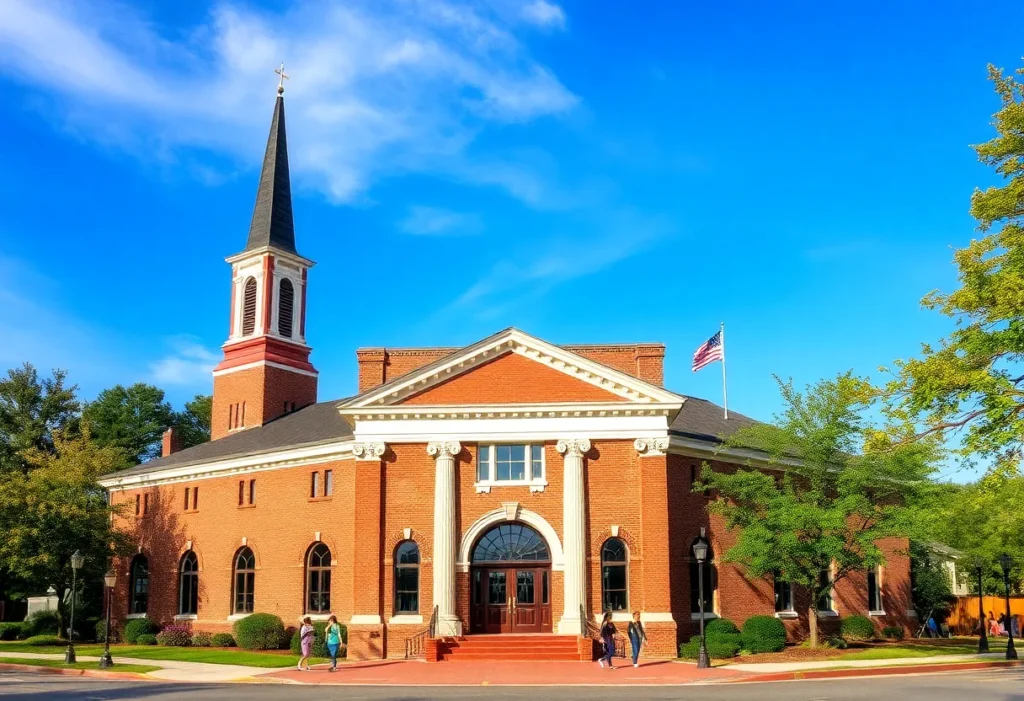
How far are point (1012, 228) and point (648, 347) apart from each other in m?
17.0

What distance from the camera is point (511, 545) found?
34531mm

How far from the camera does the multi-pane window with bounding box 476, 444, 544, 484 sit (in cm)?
3472

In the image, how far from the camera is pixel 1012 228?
2136 centimetres

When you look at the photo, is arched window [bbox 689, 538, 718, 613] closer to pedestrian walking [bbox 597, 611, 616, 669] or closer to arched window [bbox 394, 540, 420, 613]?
pedestrian walking [bbox 597, 611, 616, 669]

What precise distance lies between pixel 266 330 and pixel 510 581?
71.9ft

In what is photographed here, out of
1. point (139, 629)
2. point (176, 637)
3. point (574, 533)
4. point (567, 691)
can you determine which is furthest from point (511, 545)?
point (139, 629)

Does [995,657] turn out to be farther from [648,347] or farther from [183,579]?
[183,579]

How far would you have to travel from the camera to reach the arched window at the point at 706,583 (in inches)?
1411

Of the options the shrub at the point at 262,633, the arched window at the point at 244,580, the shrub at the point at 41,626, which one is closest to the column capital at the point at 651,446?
the shrub at the point at 262,633

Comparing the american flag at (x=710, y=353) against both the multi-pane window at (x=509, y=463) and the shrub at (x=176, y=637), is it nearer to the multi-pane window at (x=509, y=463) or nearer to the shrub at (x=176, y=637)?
the multi-pane window at (x=509, y=463)

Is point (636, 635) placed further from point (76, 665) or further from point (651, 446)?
point (76, 665)

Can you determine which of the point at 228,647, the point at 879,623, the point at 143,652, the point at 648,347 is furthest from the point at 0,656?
the point at 879,623

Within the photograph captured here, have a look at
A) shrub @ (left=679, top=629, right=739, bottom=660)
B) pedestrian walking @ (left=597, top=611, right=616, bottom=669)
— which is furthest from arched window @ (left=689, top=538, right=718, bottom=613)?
pedestrian walking @ (left=597, top=611, right=616, bottom=669)

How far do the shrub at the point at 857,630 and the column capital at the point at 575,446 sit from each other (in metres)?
13.4
